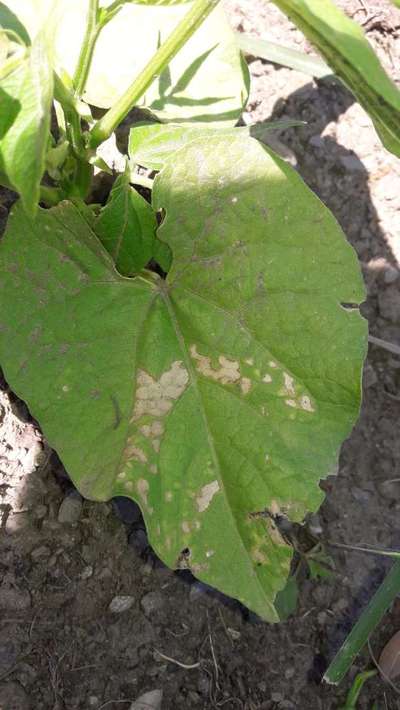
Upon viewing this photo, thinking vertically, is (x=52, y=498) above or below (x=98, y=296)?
below

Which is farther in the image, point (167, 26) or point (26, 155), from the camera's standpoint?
point (167, 26)

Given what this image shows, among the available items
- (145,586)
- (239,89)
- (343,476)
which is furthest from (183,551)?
(239,89)

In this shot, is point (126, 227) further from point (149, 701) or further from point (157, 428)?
point (149, 701)

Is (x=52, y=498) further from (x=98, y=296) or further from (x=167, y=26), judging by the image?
(x=167, y=26)

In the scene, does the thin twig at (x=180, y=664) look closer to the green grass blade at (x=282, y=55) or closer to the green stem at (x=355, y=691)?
the green stem at (x=355, y=691)

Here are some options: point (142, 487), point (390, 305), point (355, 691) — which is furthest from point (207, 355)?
point (355, 691)

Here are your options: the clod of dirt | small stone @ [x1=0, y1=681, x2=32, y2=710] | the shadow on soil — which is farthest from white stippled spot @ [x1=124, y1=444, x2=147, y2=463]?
the clod of dirt
